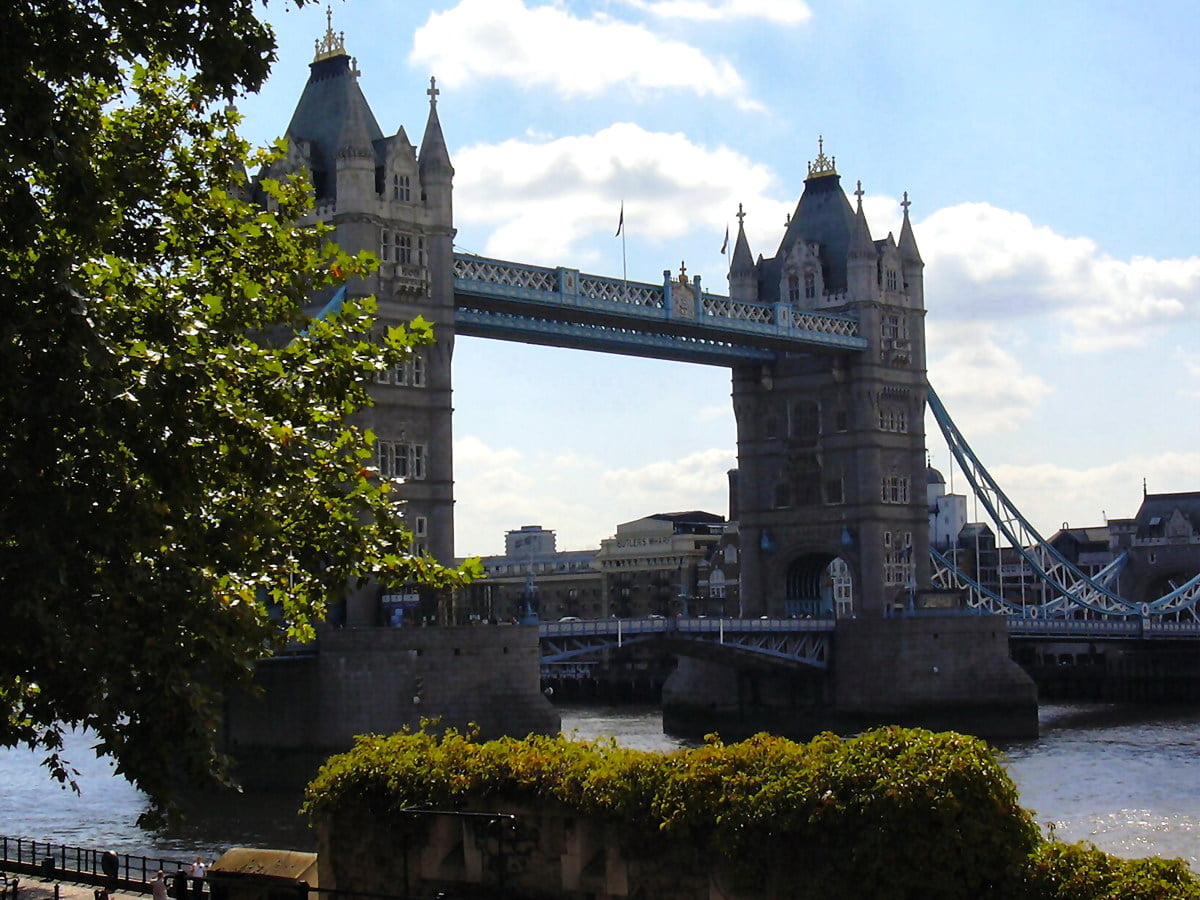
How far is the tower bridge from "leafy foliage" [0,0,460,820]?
45987 mm

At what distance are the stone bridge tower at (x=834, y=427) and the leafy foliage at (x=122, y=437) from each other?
77479 mm

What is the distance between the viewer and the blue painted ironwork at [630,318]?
3098 inches

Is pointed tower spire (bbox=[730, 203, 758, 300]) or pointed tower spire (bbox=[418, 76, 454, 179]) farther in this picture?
pointed tower spire (bbox=[730, 203, 758, 300])

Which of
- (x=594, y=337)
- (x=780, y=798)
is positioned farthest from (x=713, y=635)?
(x=780, y=798)

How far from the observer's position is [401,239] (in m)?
73.6

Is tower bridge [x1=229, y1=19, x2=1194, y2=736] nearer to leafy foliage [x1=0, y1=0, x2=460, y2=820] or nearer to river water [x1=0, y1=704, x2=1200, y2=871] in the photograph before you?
river water [x1=0, y1=704, x2=1200, y2=871]

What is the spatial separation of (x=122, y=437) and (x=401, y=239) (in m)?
56.1

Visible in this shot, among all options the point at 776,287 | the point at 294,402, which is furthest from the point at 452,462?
Answer: the point at 294,402

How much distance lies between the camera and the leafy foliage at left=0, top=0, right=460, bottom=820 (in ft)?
59.1

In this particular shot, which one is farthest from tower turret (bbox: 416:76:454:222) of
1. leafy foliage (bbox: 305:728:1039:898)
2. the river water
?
leafy foliage (bbox: 305:728:1039:898)

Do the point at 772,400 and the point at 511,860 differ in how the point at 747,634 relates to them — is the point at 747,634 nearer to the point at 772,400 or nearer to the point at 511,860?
the point at 772,400

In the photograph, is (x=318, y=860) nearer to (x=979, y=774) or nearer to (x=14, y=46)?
(x=979, y=774)

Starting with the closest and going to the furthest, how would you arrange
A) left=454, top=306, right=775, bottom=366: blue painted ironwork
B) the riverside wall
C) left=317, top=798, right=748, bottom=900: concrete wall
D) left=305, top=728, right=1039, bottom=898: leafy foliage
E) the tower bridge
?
left=305, top=728, right=1039, bottom=898: leafy foliage, left=317, top=798, right=748, bottom=900: concrete wall, the riverside wall, the tower bridge, left=454, top=306, right=775, bottom=366: blue painted ironwork

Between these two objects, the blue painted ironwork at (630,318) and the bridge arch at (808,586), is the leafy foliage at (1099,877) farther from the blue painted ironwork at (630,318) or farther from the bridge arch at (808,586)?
the bridge arch at (808,586)
